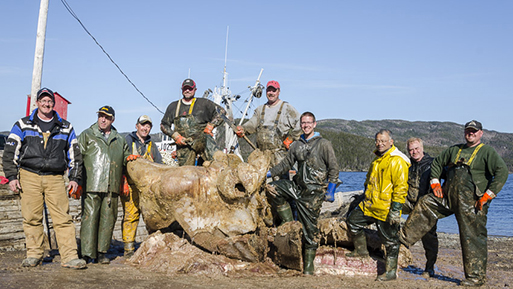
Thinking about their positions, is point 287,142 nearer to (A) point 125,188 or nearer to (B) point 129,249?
(A) point 125,188

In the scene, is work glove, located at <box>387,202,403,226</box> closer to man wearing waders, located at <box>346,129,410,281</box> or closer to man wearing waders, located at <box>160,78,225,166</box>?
man wearing waders, located at <box>346,129,410,281</box>

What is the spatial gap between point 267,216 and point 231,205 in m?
0.64

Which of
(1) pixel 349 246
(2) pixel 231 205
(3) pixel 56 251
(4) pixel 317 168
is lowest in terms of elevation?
(3) pixel 56 251

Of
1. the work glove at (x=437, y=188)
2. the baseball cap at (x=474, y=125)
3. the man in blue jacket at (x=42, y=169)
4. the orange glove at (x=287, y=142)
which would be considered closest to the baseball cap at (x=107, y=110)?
the man in blue jacket at (x=42, y=169)

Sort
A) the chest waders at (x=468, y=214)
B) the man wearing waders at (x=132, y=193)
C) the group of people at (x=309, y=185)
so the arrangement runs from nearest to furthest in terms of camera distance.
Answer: the group of people at (x=309, y=185) < the chest waders at (x=468, y=214) < the man wearing waders at (x=132, y=193)

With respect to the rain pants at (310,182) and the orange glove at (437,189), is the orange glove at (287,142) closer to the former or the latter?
the rain pants at (310,182)

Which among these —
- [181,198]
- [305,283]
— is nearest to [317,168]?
[305,283]

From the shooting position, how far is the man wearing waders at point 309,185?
6324mm

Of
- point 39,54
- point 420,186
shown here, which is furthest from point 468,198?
point 39,54

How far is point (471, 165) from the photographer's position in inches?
243

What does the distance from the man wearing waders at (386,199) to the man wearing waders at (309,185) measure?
1.75 ft

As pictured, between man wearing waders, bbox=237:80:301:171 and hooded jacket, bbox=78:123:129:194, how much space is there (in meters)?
2.18

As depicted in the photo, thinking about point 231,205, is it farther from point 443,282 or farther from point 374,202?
point 443,282

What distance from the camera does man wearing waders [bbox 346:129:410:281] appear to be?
19.5 feet
